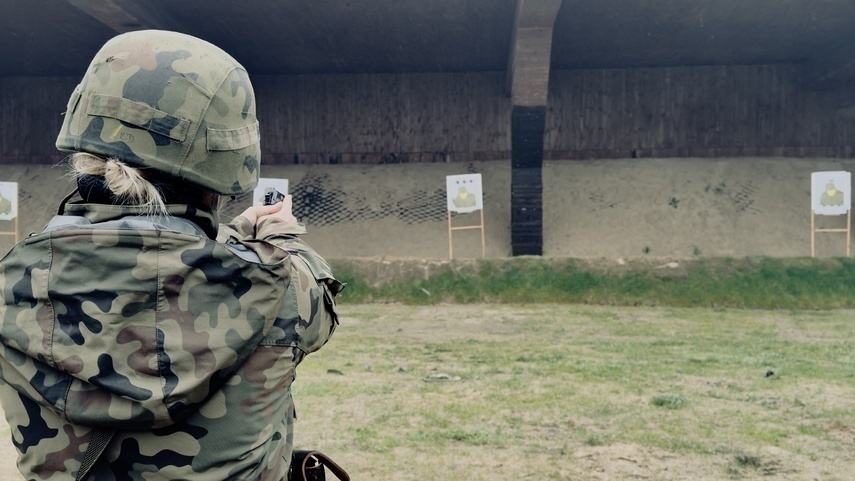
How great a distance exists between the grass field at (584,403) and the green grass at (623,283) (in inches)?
71.9

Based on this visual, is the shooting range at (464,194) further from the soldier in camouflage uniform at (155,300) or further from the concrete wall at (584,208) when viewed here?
the soldier in camouflage uniform at (155,300)

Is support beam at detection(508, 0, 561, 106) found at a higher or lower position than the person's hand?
higher

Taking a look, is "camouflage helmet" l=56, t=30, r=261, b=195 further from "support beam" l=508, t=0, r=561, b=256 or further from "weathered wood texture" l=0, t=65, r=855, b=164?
"weathered wood texture" l=0, t=65, r=855, b=164

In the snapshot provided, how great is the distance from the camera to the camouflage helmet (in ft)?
3.57

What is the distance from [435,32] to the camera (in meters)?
10.2

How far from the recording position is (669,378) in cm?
442

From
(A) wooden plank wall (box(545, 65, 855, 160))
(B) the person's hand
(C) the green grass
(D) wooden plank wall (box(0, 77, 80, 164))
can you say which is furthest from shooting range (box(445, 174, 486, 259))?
(B) the person's hand

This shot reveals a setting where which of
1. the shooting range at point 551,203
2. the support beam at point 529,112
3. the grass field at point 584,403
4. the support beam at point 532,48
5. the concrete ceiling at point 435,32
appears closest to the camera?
the grass field at point 584,403

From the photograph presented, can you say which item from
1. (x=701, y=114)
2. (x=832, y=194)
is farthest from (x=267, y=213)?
(x=701, y=114)

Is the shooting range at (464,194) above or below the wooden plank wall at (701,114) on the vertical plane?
below

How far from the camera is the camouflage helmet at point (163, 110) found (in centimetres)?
109

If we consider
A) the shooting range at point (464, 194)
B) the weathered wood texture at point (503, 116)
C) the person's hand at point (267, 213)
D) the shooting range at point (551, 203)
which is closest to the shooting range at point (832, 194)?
the shooting range at point (551, 203)

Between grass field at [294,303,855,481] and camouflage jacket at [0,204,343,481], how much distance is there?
68.3 inches

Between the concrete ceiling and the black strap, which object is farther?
the concrete ceiling
